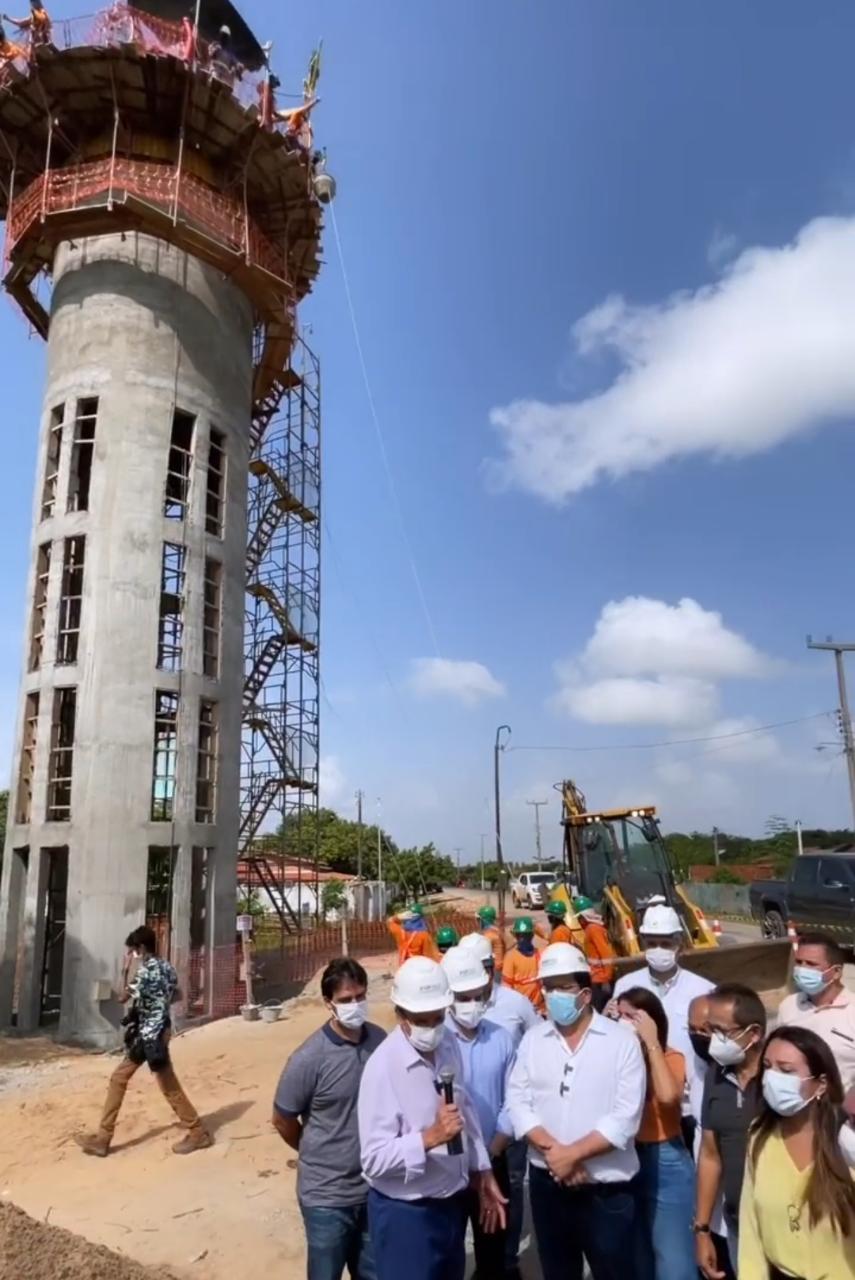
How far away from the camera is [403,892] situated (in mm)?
52625

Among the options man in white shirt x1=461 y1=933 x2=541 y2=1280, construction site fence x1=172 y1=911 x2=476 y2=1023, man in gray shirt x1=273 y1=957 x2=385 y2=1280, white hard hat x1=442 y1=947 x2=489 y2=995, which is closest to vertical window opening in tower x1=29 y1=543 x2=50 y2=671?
construction site fence x1=172 y1=911 x2=476 y2=1023

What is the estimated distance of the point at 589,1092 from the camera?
3586mm

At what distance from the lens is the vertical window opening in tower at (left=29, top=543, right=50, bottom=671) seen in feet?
56.7

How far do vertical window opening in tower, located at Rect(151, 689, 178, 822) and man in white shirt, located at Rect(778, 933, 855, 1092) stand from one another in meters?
14.0

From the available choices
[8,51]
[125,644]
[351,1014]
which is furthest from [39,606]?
[351,1014]

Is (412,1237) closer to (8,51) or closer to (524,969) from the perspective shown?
(524,969)

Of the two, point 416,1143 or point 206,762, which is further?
point 206,762

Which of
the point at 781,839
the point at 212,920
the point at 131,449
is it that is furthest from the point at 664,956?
the point at 781,839

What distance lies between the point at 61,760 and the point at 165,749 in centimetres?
196

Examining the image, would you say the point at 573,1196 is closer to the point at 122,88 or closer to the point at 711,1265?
the point at 711,1265

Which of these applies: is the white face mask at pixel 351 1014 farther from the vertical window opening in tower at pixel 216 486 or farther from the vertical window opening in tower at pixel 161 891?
the vertical window opening in tower at pixel 216 486

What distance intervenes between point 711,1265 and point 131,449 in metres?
16.5

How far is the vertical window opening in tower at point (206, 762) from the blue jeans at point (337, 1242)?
1380 centimetres

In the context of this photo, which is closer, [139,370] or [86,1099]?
[86,1099]
